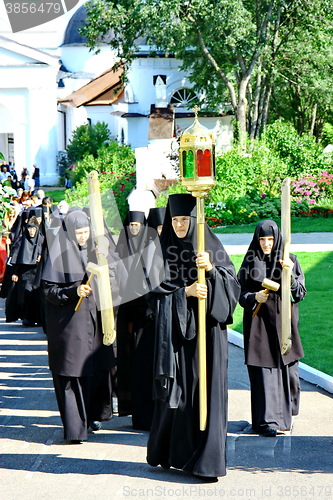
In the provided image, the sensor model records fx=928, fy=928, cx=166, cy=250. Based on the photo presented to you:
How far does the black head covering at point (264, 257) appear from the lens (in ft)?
27.4

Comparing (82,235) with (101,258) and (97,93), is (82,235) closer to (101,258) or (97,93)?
(101,258)

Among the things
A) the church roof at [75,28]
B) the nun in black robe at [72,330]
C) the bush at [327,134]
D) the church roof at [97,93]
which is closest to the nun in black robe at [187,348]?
the nun in black robe at [72,330]

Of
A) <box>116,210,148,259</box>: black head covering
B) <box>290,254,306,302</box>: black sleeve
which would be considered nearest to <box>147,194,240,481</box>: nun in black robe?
<box>290,254,306,302</box>: black sleeve

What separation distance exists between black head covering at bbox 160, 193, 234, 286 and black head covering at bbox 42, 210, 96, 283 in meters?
1.31

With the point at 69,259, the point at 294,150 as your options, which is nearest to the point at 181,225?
the point at 69,259

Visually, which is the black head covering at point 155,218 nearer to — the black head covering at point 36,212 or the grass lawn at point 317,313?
the grass lawn at point 317,313

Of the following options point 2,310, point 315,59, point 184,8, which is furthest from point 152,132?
point 2,310

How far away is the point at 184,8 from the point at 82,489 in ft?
84.6

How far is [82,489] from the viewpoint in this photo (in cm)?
684

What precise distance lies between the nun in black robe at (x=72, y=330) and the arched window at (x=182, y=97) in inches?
1275

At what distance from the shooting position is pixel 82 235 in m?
8.14

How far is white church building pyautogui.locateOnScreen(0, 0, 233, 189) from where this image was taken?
39.9 meters

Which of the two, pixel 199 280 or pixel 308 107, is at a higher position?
pixel 308 107

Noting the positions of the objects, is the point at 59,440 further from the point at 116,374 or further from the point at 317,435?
the point at 317,435
